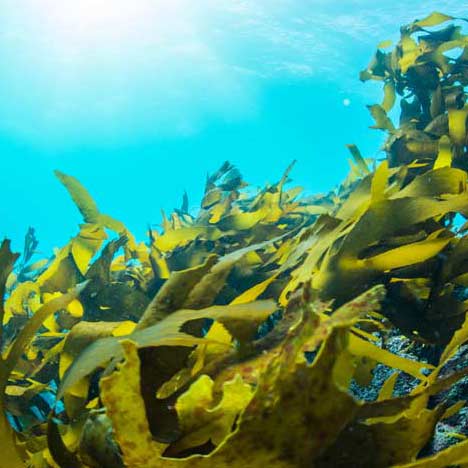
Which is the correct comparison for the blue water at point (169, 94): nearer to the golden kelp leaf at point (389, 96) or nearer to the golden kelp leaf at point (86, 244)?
the golden kelp leaf at point (389, 96)

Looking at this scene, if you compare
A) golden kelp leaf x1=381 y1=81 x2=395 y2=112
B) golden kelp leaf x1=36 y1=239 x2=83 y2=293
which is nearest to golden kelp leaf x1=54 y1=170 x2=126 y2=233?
golden kelp leaf x1=36 y1=239 x2=83 y2=293

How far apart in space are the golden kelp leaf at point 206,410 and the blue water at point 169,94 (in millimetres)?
5120

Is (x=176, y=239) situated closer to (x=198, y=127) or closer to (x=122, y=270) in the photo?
(x=122, y=270)

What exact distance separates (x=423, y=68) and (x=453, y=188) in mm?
1186

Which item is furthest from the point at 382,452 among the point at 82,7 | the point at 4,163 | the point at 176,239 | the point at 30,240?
the point at 4,163

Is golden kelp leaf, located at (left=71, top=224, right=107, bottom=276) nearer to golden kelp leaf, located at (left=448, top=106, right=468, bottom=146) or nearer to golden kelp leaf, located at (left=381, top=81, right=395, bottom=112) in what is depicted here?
golden kelp leaf, located at (left=448, top=106, right=468, bottom=146)

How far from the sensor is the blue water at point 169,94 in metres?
21.3

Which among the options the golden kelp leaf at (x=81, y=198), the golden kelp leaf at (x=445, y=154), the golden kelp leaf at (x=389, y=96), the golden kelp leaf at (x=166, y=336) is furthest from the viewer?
the golden kelp leaf at (x=389, y=96)

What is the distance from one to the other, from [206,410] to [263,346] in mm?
93

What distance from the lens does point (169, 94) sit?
1457 inches

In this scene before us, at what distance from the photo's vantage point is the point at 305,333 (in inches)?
13.8

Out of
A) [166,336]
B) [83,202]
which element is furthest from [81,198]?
[166,336]

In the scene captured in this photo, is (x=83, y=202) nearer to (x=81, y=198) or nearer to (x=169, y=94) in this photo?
(x=81, y=198)

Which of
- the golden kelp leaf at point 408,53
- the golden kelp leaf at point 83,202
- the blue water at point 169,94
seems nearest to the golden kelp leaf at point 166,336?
the golden kelp leaf at point 83,202
